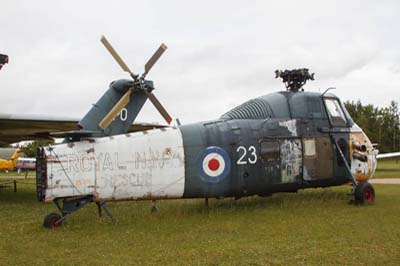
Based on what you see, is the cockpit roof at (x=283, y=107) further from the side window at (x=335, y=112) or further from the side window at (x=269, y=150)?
the side window at (x=269, y=150)

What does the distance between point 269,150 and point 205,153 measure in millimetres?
2051

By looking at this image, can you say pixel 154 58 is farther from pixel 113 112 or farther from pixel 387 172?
pixel 387 172

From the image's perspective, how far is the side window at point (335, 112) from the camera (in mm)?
13320

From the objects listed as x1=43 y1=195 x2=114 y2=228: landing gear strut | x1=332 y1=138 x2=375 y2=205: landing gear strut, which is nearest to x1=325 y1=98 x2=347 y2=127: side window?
x1=332 y1=138 x2=375 y2=205: landing gear strut

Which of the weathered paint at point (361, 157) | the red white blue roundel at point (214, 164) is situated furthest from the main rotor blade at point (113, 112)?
the weathered paint at point (361, 157)

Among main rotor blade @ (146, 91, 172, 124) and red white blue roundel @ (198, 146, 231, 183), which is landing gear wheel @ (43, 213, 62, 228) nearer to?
main rotor blade @ (146, 91, 172, 124)

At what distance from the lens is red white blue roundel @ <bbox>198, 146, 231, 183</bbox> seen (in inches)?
430

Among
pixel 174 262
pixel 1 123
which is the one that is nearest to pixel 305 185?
pixel 174 262

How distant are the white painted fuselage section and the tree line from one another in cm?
6684

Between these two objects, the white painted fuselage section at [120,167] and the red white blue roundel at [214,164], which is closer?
the white painted fuselage section at [120,167]

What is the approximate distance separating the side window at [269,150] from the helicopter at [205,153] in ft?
0.09

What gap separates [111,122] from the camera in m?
10.7

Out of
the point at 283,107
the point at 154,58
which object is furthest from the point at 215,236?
the point at 283,107

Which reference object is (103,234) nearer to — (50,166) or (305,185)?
(50,166)
